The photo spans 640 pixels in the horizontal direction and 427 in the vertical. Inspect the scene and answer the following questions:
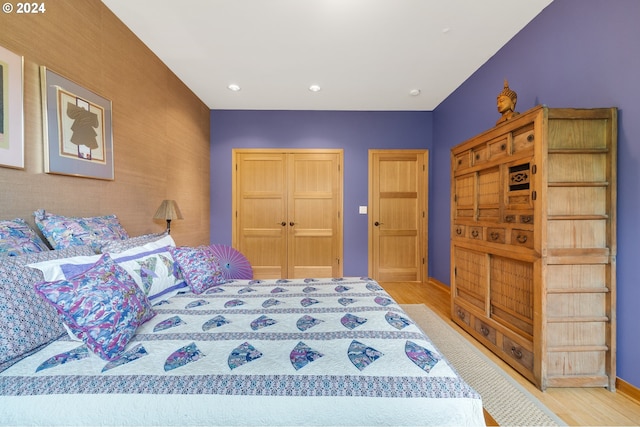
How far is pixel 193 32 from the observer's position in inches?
88.5

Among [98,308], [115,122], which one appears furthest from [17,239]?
[115,122]

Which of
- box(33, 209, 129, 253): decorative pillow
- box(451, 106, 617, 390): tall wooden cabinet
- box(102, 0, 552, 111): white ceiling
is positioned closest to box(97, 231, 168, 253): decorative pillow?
box(33, 209, 129, 253): decorative pillow

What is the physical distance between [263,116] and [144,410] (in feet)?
12.6

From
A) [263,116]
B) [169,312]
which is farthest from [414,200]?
[169,312]

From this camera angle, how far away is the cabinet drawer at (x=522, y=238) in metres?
1.68

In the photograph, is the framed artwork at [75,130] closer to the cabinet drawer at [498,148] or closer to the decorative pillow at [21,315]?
the decorative pillow at [21,315]

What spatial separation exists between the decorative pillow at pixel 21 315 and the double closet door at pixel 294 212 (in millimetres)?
2935

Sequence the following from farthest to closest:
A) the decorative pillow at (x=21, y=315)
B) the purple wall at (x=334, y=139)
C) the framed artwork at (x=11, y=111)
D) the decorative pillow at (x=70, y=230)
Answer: the purple wall at (x=334, y=139) < the decorative pillow at (x=70, y=230) < the framed artwork at (x=11, y=111) < the decorative pillow at (x=21, y=315)

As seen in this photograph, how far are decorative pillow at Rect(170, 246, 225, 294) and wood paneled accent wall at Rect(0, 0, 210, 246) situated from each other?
2.57 feet

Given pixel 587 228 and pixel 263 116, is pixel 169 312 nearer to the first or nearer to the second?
pixel 587 228

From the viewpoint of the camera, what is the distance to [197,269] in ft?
5.92

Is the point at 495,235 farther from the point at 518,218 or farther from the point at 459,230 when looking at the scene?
the point at 459,230

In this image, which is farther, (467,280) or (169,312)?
(467,280)

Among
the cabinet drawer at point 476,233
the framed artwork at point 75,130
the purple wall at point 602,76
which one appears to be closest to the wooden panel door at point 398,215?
the purple wall at point 602,76
